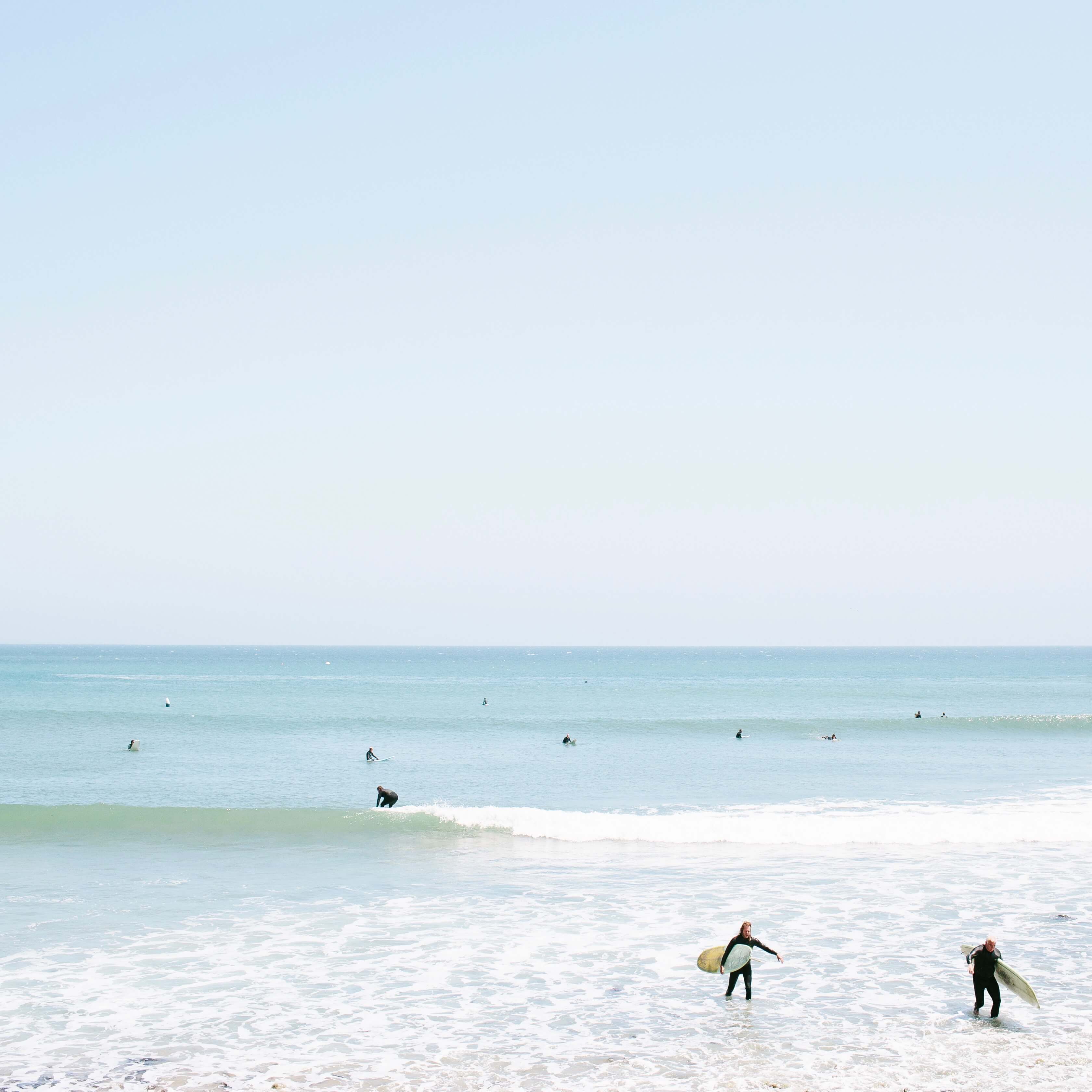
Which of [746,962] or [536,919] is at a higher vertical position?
→ [746,962]

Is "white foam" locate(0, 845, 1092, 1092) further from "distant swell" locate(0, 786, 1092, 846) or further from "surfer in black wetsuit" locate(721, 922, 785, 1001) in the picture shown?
"distant swell" locate(0, 786, 1092, 846)

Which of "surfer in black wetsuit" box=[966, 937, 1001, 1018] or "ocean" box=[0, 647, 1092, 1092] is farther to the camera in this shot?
"surfer in black wetsuit" box=[966, 937, 1001, 1018]

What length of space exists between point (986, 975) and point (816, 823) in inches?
667

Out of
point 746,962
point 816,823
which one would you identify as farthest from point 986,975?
point 816,823

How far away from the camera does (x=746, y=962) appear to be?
16.6m

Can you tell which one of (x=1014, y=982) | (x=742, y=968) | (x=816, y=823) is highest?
(x=1014, y=982)

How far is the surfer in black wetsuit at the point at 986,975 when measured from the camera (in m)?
15.4

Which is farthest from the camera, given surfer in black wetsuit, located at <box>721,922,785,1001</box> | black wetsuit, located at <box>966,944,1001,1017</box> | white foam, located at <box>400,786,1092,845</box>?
white foam, located at <box>400,786,1092,845</box>

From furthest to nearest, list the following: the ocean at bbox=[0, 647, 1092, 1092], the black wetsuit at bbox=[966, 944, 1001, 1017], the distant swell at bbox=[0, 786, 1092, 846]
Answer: the distant swell at bbox=[0, 786, 1092, 846] < the black wetsuit at bbox=[966, 944, 1001, 1017] < the ocean at bbox=[0, 647, 1092, 1092]

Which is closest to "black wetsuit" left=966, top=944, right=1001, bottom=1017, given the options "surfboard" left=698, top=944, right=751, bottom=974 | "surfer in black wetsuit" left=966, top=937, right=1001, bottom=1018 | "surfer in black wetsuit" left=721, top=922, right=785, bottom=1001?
"surfer in black wetsuit" left=966, top=937, right=1001, bottom=1018

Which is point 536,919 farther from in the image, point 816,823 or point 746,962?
point 816,823

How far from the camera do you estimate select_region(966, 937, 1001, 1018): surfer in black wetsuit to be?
1542 cm

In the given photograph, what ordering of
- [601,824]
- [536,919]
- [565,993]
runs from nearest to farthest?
[565,993], [536,919], [601,824]

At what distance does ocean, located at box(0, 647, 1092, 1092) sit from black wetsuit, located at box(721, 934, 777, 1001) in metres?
0.43
